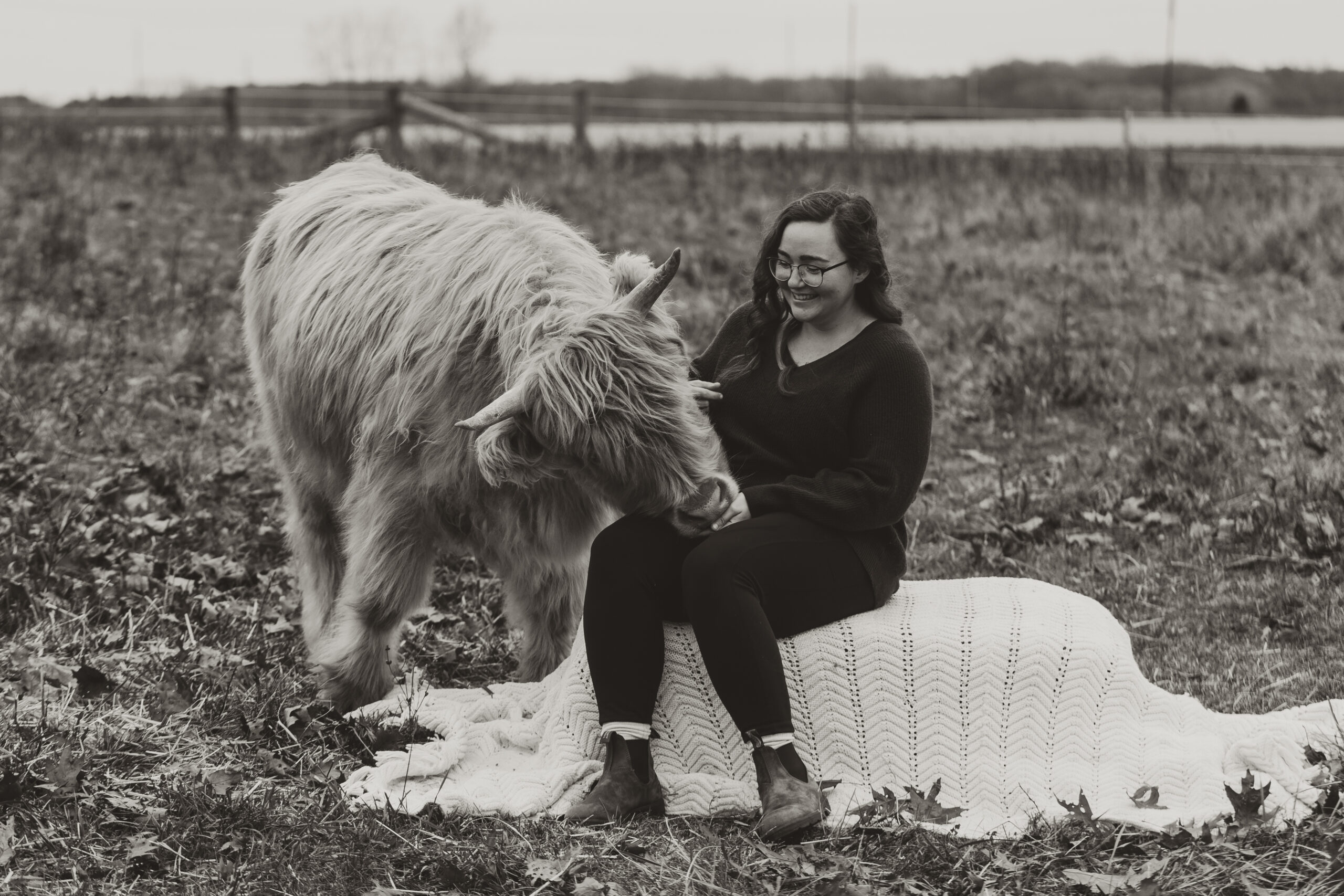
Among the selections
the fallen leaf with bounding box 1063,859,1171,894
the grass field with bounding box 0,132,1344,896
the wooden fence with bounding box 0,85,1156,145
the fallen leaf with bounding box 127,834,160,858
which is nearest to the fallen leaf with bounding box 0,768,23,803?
the grass field with bounding box 0,132,1344,896

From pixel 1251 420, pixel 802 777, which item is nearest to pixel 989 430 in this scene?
pixel 1251 420

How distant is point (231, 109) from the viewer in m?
15.5

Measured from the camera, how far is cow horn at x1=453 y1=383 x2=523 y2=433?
361 cm

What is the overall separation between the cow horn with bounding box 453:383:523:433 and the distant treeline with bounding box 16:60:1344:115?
26.9 meters

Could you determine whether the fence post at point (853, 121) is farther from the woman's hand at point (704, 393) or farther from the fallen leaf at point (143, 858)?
the fallen leaf at point (143, 858)

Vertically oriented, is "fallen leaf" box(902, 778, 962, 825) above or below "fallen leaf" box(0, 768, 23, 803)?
below

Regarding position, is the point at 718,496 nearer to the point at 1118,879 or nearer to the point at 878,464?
the point at 878,464

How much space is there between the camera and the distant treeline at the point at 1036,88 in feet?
105

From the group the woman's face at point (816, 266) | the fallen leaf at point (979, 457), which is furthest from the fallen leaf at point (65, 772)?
the fallen leaf at point (979, 457)

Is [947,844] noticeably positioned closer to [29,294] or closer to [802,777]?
[802,777]

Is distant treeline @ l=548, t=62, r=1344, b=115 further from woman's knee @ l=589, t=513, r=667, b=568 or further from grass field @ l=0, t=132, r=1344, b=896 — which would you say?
woman's knee @ l=589, t=513, r=667, b=568

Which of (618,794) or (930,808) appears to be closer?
(930,808)

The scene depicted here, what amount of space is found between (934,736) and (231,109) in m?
13.6

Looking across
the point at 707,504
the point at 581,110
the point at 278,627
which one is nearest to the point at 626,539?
the point at 707,504
